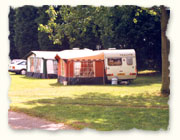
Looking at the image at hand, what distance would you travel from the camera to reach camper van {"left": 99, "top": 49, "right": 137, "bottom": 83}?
55.8 feet

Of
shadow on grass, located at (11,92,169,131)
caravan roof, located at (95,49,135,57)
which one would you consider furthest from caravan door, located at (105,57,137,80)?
shadow on grass, located at (11,92,169,131)

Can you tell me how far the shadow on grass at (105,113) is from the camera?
5797 millimetres

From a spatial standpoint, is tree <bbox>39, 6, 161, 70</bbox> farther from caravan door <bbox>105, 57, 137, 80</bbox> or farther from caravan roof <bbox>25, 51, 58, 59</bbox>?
caravan roof <bbox>25, 51, 58, 59</bbox>

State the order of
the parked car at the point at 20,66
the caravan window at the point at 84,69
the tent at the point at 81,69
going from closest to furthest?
1. the tent at the point at 81,69
2. the caravan window at the point at 84,69
3. the parked car at the point at 20,66

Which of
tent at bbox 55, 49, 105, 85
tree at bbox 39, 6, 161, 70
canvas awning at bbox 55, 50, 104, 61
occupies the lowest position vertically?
tent at bbox 55, 49, 105, 85

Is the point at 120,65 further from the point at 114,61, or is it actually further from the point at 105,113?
the point at 105,113

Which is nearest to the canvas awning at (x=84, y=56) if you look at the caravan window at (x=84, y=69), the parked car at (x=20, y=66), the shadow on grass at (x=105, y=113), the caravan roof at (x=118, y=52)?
the caravan roof at (x=118, y=52)

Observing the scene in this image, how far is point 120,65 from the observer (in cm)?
1717

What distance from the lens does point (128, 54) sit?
17.3 metres

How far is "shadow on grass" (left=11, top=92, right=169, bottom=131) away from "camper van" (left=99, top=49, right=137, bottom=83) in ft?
24.1

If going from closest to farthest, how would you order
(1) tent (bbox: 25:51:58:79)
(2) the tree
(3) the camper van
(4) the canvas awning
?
1. (2) the tree
2. (4) the canvas awning
3. (3) the camper van
4. (1) tent (bbox: 25:51:58:79)

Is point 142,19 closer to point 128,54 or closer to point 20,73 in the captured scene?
point 128,54

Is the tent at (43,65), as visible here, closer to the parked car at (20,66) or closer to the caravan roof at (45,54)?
the caravan roof at (45,54)

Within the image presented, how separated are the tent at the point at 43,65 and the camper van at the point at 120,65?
655 cm
